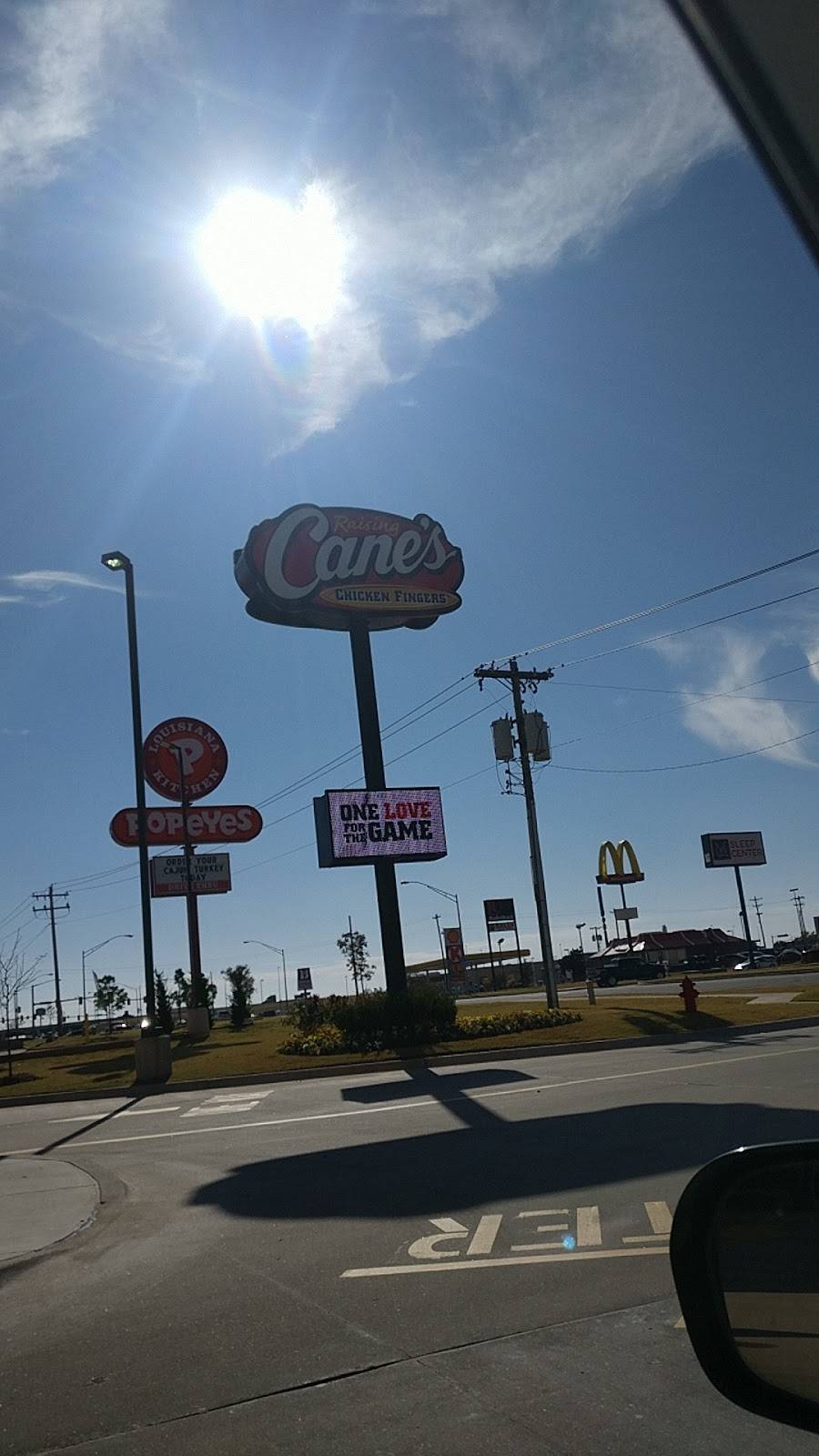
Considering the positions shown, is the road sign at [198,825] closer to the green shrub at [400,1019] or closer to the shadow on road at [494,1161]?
the green shrub at [400,1019]

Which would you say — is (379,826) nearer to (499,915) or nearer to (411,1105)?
(411,1105)

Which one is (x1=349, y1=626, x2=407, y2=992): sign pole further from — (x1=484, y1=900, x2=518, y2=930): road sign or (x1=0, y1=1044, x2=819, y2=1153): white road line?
(x1=484, y1=900, x2=518, y2=930): road sign

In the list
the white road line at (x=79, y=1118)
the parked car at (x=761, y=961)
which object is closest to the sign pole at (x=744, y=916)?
the parked car at (x=761, y=961)

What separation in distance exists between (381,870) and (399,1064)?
8.09m

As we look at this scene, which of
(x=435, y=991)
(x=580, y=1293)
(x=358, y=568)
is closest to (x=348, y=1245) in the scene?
(x=580, y=1293)

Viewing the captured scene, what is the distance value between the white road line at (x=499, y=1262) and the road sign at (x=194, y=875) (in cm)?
4533

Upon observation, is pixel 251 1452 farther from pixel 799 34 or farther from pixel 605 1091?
pixel 605 1091

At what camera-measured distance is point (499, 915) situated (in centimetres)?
8569

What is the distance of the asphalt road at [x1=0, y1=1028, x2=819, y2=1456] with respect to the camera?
4.61m

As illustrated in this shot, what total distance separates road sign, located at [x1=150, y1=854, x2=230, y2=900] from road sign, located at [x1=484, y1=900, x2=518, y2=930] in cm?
3298

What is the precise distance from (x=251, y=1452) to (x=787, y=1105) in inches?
347

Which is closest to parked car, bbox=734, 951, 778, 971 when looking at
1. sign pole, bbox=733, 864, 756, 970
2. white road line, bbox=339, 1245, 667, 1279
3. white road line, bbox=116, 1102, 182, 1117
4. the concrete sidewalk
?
sign pole, bbox=733, 864, 756, 970

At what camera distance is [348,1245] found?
25.3 feet

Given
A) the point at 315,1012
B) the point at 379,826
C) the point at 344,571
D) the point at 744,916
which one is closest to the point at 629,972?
the point at 744,916
